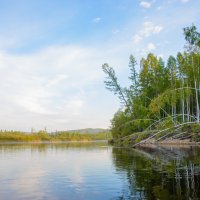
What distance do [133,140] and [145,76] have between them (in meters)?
18.0

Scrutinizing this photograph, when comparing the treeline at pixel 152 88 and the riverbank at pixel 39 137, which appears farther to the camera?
the riverbank at pixel 39 137

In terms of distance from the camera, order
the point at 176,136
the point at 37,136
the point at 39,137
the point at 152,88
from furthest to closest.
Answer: the point at 37,136
the point at 39,137
the point at 152,88
the point at 176,136

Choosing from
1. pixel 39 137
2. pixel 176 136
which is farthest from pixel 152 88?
pixel 39 137

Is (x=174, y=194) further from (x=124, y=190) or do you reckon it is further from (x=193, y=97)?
(x=193, y=97)

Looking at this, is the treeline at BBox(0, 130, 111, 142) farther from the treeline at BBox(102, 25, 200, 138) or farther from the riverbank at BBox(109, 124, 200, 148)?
the riverbank at BBox(109, 124, 200, 148)

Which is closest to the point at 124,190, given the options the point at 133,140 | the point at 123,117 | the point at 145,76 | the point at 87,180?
the point at 87,180

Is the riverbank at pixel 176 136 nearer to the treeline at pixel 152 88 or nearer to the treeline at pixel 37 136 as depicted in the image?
the treeline at pixel 152 88

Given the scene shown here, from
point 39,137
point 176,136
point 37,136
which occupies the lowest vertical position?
point 39,137

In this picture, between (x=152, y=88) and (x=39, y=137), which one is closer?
(x=152, y=88)

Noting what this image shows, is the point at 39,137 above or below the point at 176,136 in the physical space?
below

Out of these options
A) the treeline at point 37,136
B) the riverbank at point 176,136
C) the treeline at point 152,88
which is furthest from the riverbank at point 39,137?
the riverbank at point 176,136

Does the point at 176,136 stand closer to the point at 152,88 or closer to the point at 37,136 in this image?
the point at 152,88

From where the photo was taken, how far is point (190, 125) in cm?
4406

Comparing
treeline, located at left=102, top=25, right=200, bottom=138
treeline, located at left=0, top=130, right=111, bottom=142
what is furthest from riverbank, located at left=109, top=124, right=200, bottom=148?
treeline, located at left=0, top=130, right=111, bottom=142
